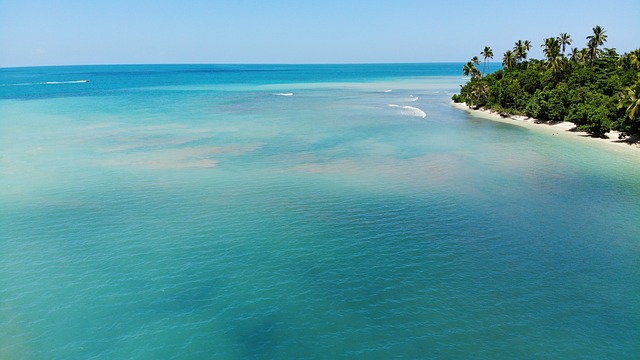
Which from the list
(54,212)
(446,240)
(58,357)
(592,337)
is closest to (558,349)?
(592,337)

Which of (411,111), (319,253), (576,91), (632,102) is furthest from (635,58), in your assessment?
(319,253)

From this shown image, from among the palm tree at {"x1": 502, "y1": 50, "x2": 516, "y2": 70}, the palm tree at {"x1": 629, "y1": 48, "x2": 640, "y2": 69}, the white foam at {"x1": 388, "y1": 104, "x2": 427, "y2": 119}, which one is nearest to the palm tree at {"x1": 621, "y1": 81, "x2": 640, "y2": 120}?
the palm tree at {"x1": 629, "y1": 48, "x2": 640, "y2": 69}

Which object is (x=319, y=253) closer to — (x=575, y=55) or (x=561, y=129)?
(x=561, y=129)

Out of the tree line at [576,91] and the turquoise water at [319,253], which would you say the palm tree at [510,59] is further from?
the turquoise water at [319,253]

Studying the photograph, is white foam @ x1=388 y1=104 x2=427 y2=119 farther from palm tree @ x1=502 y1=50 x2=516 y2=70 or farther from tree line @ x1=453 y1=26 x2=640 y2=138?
palm tree @ x1=502 y1=50 x2=516 y2=70

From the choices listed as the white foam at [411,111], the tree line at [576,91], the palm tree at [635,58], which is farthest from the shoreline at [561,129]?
the palm tree at [635,58]

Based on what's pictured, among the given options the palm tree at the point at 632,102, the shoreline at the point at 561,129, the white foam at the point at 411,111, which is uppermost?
the palm tree at the point at 632,102

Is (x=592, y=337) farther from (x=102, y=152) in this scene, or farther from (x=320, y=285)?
(x=102, y=152)
